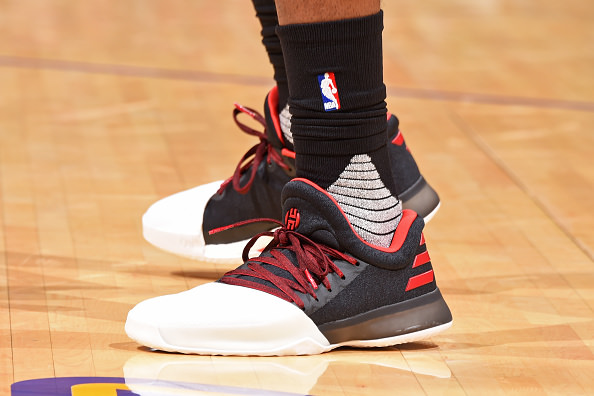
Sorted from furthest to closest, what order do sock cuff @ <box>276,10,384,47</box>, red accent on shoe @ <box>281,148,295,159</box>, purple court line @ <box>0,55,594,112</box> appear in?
1. purple court line @ <box>0,55,594,112</box>
2. red accent on shoe @ <box>281,148,295,159</box>
3. sock cuff @ <box>276,10,384,47</box>

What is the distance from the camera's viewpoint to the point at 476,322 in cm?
108

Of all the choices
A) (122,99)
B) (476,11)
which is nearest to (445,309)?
(122,99)

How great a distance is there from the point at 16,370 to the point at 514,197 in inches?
35.4

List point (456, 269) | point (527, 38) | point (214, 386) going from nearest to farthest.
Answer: point (214, 386) → point (456, 269) → point (527, 38)

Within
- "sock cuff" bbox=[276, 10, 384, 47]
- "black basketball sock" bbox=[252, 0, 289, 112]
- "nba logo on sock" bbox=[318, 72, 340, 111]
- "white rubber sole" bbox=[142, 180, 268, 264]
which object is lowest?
"white rubber sole" bbox=[142, 180, 268, 264]

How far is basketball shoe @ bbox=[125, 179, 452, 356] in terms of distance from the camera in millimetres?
938

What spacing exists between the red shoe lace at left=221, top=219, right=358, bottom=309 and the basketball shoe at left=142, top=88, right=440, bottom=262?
0.68 ft

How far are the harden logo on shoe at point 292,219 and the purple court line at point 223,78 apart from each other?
127cm

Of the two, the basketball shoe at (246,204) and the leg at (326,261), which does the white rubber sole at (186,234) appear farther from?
the leg at (326,261)

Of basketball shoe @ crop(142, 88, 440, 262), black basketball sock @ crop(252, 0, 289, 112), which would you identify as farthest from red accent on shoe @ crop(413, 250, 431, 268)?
black basketball sock @ crop(252, 0, 289, 112)

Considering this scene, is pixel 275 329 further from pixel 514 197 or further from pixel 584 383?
pixel 514 197

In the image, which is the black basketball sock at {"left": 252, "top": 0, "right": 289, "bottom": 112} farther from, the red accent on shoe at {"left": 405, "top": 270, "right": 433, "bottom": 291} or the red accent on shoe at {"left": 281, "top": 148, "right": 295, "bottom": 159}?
the red accent on shoe at {"left": 405, "top": 270, "right": 433, "bottom": 291}

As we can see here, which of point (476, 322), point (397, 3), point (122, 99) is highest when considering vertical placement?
point (476, 322)

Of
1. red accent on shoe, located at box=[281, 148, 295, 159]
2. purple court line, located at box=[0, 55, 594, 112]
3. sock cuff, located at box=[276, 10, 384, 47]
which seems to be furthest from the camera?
purple court line, located at box=[0, 55, 594, 112]
